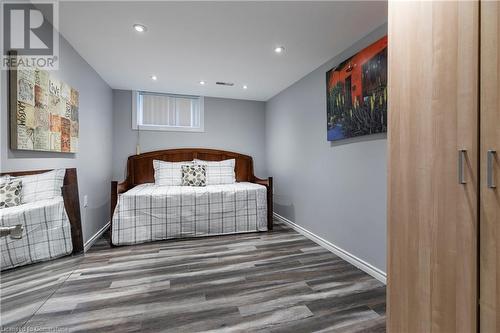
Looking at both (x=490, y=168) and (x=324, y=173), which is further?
(x=324, y=173)

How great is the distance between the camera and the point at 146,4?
5.54 ft

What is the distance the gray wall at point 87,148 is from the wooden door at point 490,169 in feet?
6.21

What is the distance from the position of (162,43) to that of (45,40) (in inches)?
39.1

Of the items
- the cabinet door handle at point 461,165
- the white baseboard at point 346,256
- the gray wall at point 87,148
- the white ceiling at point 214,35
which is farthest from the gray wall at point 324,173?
the gray wall at point 87,148

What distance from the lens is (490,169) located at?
0.80m

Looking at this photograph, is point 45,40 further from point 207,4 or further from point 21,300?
point 21,300

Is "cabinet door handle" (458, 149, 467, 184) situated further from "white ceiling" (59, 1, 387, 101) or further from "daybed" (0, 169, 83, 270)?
"daybed" (0, 169, 83, 270)

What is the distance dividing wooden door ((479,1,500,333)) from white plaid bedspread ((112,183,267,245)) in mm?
2705

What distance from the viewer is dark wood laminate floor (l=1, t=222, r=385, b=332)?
1322 millimetres

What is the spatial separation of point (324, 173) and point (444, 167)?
1867 millimetres

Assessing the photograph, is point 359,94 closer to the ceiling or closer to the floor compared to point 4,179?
closer to the ceiling

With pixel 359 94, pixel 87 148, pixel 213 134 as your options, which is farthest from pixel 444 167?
pixel 213 134

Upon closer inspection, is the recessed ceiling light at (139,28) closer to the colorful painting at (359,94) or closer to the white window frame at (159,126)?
the colorful painting at (359,94)

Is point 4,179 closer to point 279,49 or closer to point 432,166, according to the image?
point 432,166
